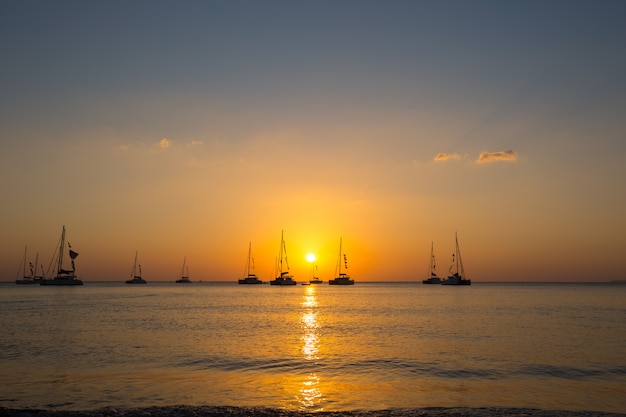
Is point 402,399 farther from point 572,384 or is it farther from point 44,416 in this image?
point 44,416

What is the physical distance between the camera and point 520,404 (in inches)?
960

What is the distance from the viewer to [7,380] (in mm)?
28891

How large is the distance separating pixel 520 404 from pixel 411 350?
18378 mm

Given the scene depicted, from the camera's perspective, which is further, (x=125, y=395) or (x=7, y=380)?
(x=7, y=380)

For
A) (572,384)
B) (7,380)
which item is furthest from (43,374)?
(572,384)

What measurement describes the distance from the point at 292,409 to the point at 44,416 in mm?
10699

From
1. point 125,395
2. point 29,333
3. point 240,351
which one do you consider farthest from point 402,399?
point 29,333

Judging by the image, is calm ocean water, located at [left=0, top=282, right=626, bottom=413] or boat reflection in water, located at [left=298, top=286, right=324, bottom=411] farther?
calm ocean water, located at [left=0, top=282, right=626, bottom=413]

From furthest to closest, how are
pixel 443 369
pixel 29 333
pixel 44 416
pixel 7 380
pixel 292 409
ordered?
pixel 29 333
pixel 443 369
pixel 7 380
pixel 292 409
pixel 44 416

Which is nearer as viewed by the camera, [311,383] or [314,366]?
[311,383]

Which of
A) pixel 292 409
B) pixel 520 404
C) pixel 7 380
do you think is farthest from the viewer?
pixel 7 380

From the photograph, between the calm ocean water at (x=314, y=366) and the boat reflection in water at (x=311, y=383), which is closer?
the boat reflection in water at (x=311, y=383)

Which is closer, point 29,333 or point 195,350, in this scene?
point 195,350

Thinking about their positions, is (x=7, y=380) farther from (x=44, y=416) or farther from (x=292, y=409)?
(x=292, y=409)
